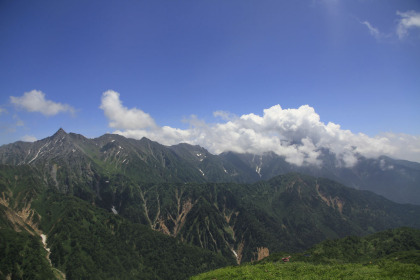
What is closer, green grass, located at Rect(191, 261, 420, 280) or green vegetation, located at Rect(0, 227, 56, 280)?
green grass, located at Rect(191, 261, 420, 280)

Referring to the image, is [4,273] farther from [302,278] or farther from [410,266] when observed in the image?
[410,266]

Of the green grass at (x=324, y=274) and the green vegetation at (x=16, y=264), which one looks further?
the green vegetation at (x=16, y=264)

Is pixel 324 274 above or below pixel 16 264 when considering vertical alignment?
above

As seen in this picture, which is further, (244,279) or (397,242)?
(397,242)

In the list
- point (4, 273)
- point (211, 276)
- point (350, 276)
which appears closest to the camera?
point (350, 276)

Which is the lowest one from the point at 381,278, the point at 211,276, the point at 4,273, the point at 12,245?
the point at 4,273

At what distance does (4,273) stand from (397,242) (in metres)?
316

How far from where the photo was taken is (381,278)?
5016 centimetres

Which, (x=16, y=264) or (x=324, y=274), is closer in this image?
(x=324, y=274)

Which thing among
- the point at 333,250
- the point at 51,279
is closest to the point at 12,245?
the point at 51,279

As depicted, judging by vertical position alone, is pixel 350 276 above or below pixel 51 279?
above

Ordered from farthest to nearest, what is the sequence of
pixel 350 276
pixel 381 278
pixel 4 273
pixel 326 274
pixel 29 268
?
pixel 29 268
pixel 4 273
pixel 326 274
pixel 350 276
pixel 381 278

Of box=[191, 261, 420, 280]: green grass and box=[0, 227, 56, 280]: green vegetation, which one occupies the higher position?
box=[191, 261, 420, 280]: green grass

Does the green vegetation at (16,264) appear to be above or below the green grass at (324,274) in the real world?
below
